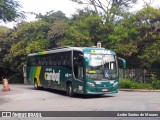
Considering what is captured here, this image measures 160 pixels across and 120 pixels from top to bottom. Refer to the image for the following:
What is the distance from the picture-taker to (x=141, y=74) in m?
28.5

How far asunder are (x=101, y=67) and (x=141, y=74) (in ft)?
31.0

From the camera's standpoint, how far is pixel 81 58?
2003 cm

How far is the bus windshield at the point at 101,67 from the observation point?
19656 millimetres

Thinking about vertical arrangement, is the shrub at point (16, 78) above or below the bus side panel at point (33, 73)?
below

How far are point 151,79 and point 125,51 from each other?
3291mm

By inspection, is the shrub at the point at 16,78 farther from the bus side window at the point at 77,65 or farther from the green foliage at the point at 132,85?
the bus side window at the point at 77,65

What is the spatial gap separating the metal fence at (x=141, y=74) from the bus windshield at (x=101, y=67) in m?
8.11

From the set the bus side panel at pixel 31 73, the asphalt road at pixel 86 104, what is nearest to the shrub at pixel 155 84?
the asphalt road at pixel 86 104

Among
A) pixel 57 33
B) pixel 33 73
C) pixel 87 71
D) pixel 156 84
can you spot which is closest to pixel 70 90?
pixel 87 71

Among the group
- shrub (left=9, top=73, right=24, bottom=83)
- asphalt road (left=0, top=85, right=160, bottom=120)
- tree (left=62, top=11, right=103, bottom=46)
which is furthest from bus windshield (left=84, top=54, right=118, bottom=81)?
shrub (left=9, top=73, right=24, bottom=83)

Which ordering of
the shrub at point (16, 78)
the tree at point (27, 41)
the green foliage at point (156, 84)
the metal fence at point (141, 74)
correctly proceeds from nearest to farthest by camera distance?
the green foliage at point (156, 84), the metal fence at point (141, 74), the tree at point (27, 41), the shrub at point (16, 78)

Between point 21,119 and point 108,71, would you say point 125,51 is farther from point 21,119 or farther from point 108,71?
point 21,119

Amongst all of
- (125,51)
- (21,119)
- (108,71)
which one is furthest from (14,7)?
(125,51)

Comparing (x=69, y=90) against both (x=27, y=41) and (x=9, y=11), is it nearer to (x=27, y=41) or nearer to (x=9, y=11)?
(x=9, y=11)
